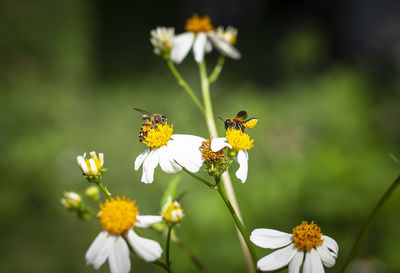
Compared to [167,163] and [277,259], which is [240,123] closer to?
[167,163]

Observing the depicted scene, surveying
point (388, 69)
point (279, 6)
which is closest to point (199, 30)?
point (388, 69)

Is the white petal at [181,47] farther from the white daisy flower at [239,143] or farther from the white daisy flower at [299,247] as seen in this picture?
the white daisy flower at [299,247]

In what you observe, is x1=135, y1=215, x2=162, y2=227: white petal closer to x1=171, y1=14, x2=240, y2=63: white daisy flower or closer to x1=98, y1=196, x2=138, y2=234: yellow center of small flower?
x1=98, y1=196, x2=138, y2=234: yellow center of small flower

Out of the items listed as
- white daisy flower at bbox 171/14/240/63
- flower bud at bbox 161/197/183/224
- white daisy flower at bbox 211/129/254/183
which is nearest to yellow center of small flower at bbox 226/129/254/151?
white daisy flower at bbox 211/129/254/183

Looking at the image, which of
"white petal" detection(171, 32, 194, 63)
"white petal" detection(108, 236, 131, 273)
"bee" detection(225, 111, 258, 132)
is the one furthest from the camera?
"white petal" detection(171, 32, 194, 63)

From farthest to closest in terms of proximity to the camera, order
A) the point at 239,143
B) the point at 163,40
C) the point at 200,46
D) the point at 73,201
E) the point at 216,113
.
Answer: the point at 216,113, the point at 200,46, the point at 163,40, the point at 73,201, the point at 239,143

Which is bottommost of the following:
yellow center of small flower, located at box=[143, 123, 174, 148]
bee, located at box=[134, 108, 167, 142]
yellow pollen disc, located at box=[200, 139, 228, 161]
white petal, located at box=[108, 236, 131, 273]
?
white petal, located at box=[108, 236, 131, 273]

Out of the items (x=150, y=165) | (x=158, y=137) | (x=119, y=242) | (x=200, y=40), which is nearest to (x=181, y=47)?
(x=200, y=40)
